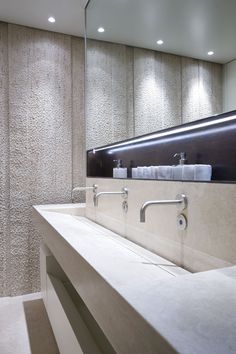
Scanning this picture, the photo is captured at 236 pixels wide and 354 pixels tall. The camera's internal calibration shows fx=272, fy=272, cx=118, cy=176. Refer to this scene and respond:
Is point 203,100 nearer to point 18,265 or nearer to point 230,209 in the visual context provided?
point 230,209

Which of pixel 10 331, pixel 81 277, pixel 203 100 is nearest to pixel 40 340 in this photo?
pixel 10 331

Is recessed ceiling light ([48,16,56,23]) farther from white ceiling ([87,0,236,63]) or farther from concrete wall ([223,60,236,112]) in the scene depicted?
concrete wall ([223,60,236,112])

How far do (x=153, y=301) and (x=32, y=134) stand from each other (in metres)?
2.18

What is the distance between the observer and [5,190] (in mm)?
2391

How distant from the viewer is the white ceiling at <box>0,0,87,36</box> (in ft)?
6.90

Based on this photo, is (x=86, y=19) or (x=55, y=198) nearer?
(x=86, y=19)

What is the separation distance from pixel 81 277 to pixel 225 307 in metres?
0.62

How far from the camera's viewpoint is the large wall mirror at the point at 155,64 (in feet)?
3.59

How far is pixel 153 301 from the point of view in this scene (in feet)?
1.81

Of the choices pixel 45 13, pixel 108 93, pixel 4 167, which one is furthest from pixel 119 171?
pixel 45 13

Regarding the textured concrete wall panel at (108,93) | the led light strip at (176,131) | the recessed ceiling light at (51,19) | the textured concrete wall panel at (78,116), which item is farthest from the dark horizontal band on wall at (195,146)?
the recessed ceiling light at (51,19)

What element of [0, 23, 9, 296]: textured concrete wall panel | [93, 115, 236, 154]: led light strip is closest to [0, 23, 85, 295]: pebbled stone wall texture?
[0, 23, 9, 296]: textured concrete wall panel

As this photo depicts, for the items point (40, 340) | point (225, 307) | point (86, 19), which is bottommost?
point (40, 340)

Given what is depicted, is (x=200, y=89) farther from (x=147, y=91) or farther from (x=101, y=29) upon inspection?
(x=101, y=29)
